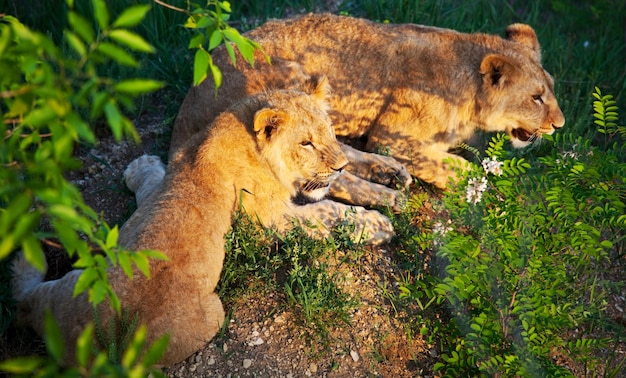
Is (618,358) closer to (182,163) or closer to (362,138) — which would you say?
(362,138)

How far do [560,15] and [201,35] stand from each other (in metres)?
7.08

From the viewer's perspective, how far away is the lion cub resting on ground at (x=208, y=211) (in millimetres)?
3812

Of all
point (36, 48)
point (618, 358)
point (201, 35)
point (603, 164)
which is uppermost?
point (36, 48)

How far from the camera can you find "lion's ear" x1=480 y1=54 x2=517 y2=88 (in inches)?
204

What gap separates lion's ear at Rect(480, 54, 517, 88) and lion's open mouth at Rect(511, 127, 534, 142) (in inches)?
19.6

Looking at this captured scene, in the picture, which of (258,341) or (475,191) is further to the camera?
(475,191)

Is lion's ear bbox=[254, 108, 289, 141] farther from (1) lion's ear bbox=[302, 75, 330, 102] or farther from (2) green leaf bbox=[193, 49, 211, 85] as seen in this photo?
(2) green leaf bbox=[193, 49, 211, 85]

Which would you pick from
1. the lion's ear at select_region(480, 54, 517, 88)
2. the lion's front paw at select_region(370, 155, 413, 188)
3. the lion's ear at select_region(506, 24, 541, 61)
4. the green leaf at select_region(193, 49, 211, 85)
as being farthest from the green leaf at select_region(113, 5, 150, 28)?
the lion's ear at select_region(506, 24, 541, 61)

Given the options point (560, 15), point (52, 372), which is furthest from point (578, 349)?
point (560, 15)

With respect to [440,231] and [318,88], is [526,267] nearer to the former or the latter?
[440,231]

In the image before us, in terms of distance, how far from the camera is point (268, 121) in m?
4.38

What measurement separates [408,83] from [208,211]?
2.18 metres

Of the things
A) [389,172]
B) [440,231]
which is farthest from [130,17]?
[389,172]

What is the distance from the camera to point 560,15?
854 cm
